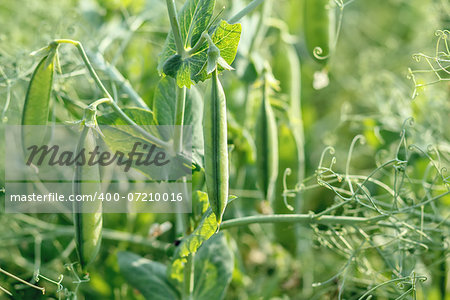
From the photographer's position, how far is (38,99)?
19.3 inches

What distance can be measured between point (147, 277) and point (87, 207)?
200mm

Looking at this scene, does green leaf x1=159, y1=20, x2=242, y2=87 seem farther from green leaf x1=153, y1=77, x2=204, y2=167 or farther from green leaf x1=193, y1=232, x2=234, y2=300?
green leaf x1=193, y1=232, x2=234, y2=300

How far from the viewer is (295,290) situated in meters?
0.83

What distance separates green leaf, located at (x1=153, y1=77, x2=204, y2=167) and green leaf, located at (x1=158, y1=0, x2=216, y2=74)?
0.21ft

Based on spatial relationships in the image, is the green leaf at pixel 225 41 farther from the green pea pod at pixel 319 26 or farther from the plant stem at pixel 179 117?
the green pea pod at pixel 319 26

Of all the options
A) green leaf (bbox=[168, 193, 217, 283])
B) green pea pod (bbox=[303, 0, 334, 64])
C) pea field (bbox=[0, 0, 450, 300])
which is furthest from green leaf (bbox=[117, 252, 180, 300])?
green pea pod (bbox=[303, 0, 334, 64])

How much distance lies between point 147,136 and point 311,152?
22.6 inches

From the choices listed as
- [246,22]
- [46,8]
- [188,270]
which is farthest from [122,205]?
[46,8]

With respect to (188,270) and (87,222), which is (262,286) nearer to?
(188,270)

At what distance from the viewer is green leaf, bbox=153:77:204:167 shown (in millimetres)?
532

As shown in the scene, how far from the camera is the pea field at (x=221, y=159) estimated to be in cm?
47

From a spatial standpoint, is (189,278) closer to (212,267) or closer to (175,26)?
(212,267)

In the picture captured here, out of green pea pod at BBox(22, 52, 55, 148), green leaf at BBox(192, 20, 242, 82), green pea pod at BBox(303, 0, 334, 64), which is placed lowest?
green pea pod at BBox(22, 52, 55, 148)

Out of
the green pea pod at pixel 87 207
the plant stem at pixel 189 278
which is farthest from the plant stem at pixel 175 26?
the plant stem at pixel 189 278
